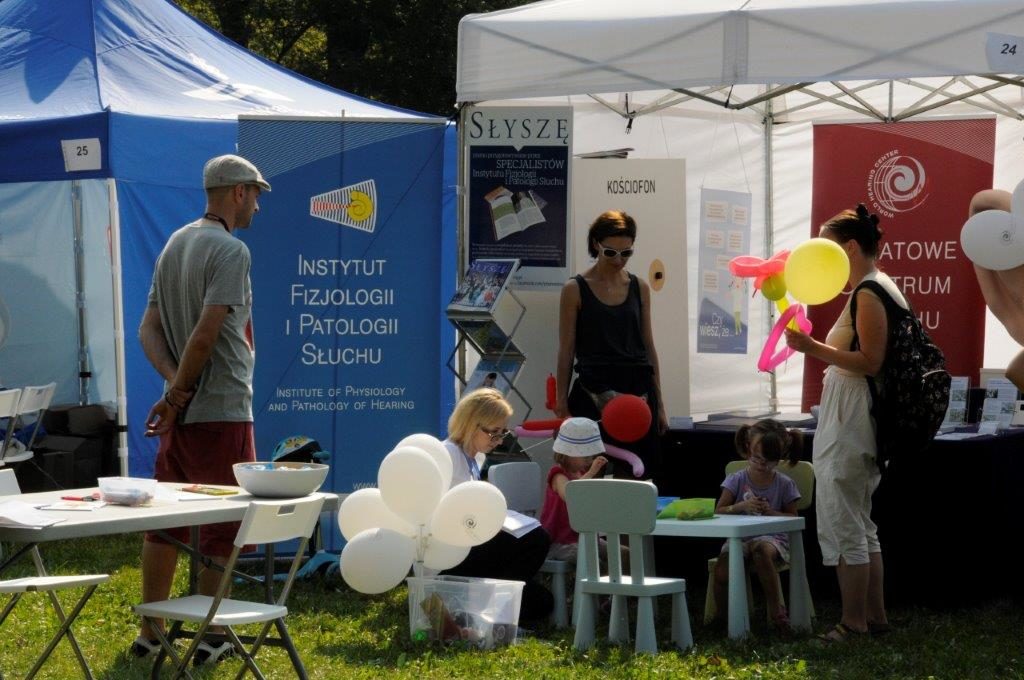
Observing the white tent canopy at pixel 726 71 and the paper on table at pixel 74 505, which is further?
the white tent canopy at pixel 726 71

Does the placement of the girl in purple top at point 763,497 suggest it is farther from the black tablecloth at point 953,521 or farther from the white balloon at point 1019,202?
the white balloon at point 1019,202

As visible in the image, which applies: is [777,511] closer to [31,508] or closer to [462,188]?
[462,188]

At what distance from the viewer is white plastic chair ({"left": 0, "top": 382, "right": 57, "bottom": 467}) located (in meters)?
7.50

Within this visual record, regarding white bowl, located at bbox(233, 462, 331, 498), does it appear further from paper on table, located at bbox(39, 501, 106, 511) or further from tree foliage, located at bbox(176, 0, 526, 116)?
tree foliage, located at bbox(176, 0, 526, 116)

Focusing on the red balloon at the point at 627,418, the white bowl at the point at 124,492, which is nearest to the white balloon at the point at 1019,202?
the red balloon at the point at 627,418

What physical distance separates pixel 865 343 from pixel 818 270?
1.01 feet

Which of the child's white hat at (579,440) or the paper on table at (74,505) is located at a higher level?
the paper on table at (74,505)

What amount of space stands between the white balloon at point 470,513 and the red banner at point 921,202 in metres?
3.48

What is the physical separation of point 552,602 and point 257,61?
5.89m

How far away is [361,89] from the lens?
2064 centimetres

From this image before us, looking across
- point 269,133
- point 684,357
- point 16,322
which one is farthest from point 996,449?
point 16,322

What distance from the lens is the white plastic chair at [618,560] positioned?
4777mm

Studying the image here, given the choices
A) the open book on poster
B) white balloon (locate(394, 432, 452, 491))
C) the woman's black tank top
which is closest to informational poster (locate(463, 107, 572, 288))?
the open book on poster

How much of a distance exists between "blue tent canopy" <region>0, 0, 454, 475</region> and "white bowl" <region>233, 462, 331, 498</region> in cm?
407
